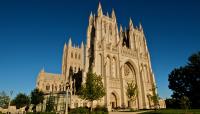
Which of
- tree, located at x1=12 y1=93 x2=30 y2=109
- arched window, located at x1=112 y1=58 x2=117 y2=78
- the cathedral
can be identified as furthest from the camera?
tree, located at x1=12 y1=93 x2=30 y2=109

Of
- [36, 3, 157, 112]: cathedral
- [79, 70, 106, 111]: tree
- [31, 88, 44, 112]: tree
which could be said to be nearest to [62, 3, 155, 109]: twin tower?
[36, 3, 157, 112]: cathedral

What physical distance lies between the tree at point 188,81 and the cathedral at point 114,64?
286 inches

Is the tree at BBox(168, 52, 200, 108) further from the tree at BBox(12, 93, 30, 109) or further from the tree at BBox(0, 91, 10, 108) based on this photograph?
the tree at BBox(0, 91, 10, 108)

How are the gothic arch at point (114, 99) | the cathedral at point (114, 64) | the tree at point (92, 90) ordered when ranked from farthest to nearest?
the gothic arch at point (114, 99)
the cathedral at point (114, 64)
the tree at point (92, 90)

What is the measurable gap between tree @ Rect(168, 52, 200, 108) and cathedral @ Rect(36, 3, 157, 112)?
7275 millimetres

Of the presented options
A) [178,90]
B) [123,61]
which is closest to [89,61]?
[123,61]

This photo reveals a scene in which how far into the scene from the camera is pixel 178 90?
50.8m

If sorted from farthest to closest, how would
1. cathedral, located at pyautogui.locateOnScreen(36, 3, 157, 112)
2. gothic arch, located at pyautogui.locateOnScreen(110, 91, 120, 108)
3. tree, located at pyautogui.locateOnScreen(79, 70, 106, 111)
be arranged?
1. gothic arch, located at pyautogui.locateOnScreen(110, 91, 120, 108)
2. cathedral, located at pyautogui.locateOnScreen(36, 3, 157, 112)
3. tree, located at pyautogui.locateOnScreen(79, 70, 106, 111)

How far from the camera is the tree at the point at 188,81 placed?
45.5m

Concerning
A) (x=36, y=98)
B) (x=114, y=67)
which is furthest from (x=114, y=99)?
(x=36, y=98)

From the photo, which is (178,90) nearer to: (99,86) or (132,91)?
(132,91)

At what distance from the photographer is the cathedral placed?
49719 mm

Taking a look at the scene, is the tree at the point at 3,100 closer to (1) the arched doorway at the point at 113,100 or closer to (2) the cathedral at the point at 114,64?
(2) the cathedral at the point at 114,64

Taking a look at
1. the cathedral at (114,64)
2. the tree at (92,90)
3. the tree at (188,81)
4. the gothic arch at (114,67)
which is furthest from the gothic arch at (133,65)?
the tree at (92,90)
